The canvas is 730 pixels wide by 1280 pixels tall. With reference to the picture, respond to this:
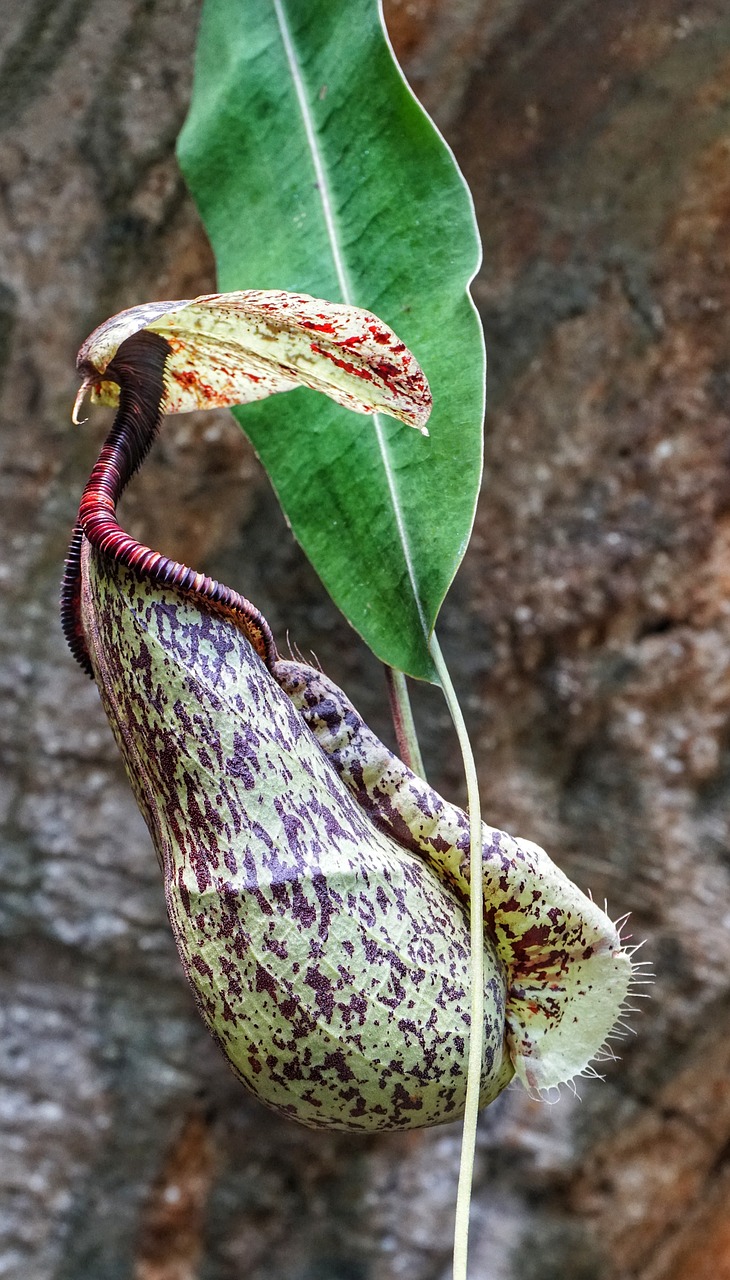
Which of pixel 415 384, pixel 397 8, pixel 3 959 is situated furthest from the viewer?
pixel 3 959

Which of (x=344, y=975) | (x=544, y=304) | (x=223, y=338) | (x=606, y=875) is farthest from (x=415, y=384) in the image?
(x=606, y=875)

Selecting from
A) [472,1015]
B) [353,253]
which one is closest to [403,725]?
[472,1015]

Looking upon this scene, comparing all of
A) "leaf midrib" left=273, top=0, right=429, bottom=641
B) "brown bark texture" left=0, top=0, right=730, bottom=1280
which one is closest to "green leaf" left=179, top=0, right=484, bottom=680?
"leaf midrib" left=273, top=0, right=429, bottom=641

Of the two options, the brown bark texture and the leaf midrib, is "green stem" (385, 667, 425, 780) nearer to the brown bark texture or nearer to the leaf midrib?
the leaf midrib

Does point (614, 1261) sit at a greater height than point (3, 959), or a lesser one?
greater

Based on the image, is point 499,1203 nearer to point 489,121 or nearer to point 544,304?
point 544,304

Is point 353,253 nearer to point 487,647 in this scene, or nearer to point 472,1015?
point 472,1015
